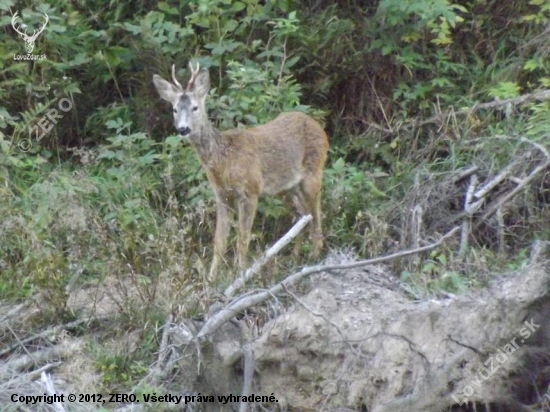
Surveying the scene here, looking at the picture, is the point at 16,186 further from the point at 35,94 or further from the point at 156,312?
the point at 156,312

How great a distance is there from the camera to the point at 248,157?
10.4m

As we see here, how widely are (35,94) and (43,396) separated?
445cm

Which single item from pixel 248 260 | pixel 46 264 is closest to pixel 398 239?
pixel 248 260

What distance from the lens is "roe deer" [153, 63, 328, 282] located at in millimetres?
9977

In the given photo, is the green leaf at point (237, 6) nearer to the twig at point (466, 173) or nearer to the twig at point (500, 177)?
the twig at point (466, 173)

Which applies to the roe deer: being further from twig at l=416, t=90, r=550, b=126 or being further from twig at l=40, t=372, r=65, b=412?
twig at l=40, t=372, r=65, b=412

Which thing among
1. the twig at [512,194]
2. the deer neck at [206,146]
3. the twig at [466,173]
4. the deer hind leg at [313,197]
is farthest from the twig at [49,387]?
the twig at [466,173]

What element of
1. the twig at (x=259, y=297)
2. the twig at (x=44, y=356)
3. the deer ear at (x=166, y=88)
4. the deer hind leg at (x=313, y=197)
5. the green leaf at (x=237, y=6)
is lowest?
the deer hind leg at (x=313, y=197)

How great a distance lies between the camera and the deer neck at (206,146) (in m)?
10.1

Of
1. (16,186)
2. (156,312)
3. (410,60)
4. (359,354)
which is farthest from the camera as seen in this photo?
(410,60)

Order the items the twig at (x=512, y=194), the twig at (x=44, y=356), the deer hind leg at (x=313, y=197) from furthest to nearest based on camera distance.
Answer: the deer hind leg at (x=313, y=197), the twig at (x=512, y=194), the twig at (x=44, y=356)

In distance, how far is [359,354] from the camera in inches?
297

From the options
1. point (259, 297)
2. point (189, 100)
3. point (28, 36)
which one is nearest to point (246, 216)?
point (189, 100)

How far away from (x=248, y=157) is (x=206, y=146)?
0.42 metres
